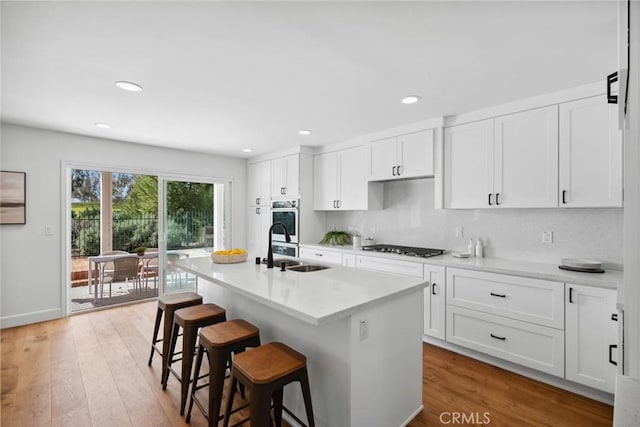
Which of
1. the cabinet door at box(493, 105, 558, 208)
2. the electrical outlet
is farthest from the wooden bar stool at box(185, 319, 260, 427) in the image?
the cabinet door at box(493, 105, 558, 208)

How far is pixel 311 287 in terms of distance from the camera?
74.6 inches

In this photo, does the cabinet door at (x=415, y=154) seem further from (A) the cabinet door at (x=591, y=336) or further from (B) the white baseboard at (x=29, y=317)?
(B) the white baseboard at (x=29, y=317)

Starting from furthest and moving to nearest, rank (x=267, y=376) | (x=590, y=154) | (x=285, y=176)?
(x=285, y=176) < (x=590, y=154) < (x=267, y=376)

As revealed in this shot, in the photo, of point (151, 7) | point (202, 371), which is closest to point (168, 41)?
point (151, 7)

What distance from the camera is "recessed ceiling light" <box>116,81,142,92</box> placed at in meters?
2.36

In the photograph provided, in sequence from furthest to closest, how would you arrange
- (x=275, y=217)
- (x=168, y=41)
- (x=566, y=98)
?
(x=275, y=217) → (x=566, y=98) → (x=168, y=41)

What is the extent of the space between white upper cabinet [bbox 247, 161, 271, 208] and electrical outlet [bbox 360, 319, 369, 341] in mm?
3783

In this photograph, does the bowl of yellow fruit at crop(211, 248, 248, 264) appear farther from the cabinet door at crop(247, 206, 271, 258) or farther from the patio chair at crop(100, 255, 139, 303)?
the patio chair at crop(100, 255, 139, 303)

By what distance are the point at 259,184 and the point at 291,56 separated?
3574 mm

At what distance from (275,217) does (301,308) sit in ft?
12.0

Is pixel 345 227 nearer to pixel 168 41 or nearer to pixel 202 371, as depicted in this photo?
pixel 202 371

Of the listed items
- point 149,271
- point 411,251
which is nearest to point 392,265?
point 411,251

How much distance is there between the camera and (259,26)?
1.68m

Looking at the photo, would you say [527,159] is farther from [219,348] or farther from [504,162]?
[219,348]
